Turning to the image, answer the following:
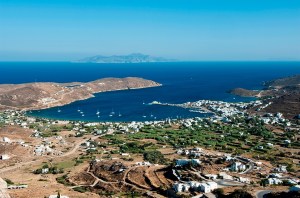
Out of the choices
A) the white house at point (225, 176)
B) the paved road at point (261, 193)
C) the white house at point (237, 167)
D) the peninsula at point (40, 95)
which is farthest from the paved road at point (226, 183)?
the peninsula at point (40, 95)

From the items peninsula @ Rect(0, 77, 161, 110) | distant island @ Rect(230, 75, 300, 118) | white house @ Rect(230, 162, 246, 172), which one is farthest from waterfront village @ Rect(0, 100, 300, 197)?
peninsula @ Rect(0, 77, 161, 110)

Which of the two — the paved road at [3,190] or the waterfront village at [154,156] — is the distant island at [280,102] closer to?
Answer: the waterfront village at [154,156]

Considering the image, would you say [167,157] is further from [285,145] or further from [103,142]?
[285,145]

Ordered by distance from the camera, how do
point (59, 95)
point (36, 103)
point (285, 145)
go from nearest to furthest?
point (285, 145), point (36, 103), point (59, 95)

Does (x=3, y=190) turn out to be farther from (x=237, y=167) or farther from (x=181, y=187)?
(x=237, y=167)

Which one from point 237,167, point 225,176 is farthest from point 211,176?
point 237,167

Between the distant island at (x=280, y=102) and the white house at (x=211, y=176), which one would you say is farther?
the distant island at (x=280, y=102)

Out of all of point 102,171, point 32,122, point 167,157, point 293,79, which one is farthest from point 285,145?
point 293,79

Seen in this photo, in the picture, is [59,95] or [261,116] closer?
[261,116]
